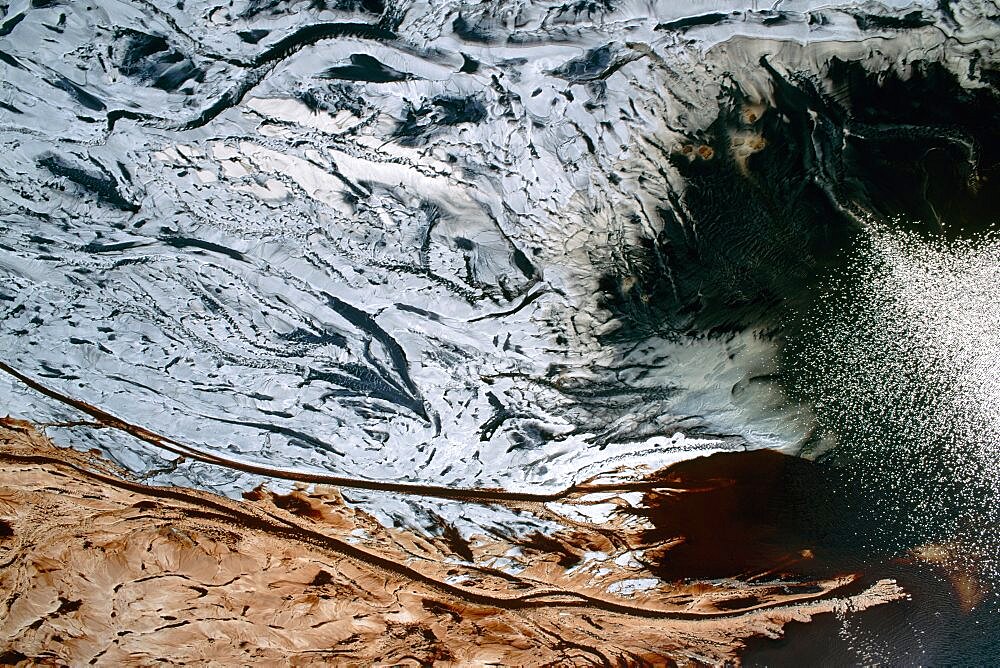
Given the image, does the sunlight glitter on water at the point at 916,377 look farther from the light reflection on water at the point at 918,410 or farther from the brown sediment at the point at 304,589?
the brown sediment at the point at 304,589

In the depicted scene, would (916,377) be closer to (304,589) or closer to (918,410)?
(918,410)

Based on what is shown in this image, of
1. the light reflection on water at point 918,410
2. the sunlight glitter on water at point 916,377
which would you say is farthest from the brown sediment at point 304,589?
the sunlight glitter on water at point 916,377

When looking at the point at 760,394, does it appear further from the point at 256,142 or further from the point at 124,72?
the point at 124,72

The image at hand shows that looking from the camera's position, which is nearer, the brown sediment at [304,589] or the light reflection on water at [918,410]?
the light reflection on water at [918,410]

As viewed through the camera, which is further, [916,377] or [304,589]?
[304,589]

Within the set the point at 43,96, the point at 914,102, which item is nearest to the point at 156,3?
the point at 43,96

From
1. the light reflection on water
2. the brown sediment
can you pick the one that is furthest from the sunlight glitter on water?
the brown sediment

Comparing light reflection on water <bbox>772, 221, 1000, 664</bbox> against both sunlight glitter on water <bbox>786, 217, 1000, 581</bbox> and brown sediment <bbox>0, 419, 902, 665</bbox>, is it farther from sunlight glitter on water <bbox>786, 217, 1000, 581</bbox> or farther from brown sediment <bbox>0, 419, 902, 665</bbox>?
brown sediment <bbox>0, 419, 902, 665</bbox>

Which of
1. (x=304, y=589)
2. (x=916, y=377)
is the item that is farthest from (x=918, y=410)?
(x=304, y=589)

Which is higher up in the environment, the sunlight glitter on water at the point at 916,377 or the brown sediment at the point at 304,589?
the sunlight glitter on water at the point at 916,377
